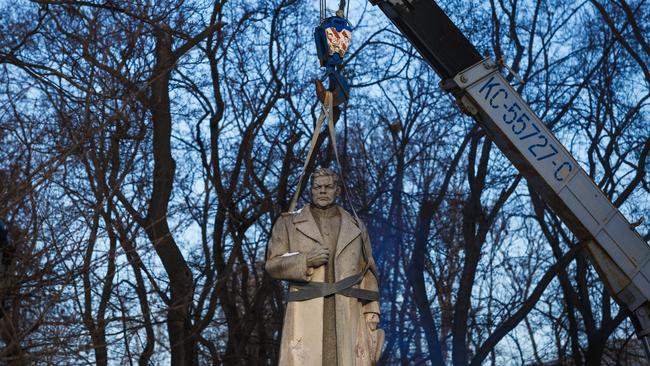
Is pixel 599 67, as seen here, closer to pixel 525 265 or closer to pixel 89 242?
pixel 525 265

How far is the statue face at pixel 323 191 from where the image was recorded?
26.8 feet

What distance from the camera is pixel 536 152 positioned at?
973 cm

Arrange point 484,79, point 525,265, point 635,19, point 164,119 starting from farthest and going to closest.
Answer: point 525,265
point 635,19
point 164,119
point 484,79

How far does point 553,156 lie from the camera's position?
31.8ft

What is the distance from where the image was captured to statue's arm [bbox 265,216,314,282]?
7.70 meters

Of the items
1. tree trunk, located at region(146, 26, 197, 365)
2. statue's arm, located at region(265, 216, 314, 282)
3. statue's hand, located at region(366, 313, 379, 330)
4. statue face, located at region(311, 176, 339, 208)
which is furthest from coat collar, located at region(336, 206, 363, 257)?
tree trunk, located at region(146, 26, 197, 365)

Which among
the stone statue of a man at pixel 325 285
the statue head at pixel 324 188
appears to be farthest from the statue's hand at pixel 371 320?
the statue head at pixel 324 188

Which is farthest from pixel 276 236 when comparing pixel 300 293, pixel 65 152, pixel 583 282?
pixel 583 282

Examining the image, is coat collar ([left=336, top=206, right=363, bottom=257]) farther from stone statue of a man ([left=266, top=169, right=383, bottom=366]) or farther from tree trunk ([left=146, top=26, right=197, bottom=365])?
tree trunk ([left=146, top=26, right=197, bottom=365])

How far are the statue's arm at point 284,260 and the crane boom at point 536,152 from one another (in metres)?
2.77

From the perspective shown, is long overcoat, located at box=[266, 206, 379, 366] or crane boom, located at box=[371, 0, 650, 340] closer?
long overcoat, located at box=[266, 206, 379, 366]

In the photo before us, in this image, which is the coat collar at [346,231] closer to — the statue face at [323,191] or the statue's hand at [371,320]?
the statue face at [323,191]

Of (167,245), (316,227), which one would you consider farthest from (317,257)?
(167,245)

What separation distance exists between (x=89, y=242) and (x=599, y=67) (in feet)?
40.4
